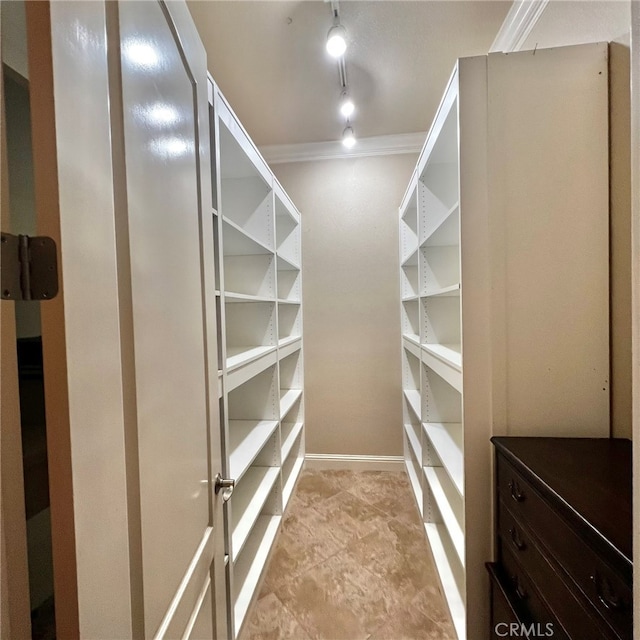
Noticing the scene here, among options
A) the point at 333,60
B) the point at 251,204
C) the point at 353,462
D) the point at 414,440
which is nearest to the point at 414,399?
A: the point at 414,440

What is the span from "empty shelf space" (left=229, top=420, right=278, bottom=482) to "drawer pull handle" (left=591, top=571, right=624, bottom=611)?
1.11m

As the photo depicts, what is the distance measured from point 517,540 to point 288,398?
Result: 5.96 ft

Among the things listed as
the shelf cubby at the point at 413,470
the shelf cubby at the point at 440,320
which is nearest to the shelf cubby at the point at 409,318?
the shelf cubby at the point at 440,320

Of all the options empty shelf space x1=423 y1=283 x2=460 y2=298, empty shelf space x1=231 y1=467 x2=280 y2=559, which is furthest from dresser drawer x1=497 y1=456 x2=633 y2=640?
empty shelf space x1=231 y1=467 x2=280 y2=559

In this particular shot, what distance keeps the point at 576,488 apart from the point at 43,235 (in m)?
1.24

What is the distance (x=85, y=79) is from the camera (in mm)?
444

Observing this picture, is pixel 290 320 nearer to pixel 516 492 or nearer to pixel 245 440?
pixel 245 440

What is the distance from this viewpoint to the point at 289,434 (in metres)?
2.60

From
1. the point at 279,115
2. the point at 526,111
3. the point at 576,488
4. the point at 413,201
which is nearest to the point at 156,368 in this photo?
the point at 576,488

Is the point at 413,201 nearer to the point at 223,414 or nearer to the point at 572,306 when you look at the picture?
the point at 572,306

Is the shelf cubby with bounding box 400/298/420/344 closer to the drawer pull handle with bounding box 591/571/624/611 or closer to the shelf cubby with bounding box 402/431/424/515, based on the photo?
the shelf cubby with bounding box 402/431/424/515

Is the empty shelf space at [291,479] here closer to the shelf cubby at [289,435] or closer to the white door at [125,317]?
the shelf cubby at [289,435]

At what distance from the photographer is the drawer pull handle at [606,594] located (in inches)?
24.5

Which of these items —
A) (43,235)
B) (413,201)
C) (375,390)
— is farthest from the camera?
(375,390)
